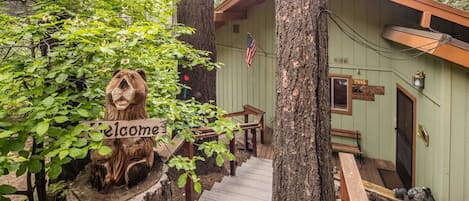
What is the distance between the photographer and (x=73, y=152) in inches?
69.5

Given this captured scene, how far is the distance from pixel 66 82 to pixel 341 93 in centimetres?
723

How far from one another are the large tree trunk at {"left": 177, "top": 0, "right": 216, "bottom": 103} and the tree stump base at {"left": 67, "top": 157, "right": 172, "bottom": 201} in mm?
3504

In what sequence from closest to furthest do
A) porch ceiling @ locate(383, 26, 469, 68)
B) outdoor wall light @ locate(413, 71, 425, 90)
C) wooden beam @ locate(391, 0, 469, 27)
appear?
porch ceiling @ locate(383, 26, 469, 68) → wooden beam @ locate(391, 0, 469, 27) → outdoor wall light @ locate(413, 71, 425, 90)

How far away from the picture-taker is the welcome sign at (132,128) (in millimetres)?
2045

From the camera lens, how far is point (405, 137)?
6.85 meters

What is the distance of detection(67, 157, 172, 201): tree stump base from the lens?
2236 mm

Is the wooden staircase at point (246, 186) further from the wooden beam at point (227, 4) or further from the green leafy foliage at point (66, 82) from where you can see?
the wooden beam at point (227, 4)

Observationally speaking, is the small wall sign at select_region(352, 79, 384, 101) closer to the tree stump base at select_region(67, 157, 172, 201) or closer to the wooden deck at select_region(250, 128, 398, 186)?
the wooden deck at select_region(250, 128, 398, 186)

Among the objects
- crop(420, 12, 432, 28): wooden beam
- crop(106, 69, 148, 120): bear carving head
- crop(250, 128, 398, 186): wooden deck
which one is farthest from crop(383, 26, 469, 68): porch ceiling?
crop(106, 69, 148, 120): bear carving head

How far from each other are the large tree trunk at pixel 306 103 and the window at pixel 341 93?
5.31 metres

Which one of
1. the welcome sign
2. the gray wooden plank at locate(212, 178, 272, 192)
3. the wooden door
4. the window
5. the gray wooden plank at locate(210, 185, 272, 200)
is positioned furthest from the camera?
the window

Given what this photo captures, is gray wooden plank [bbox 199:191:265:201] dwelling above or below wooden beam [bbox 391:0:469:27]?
below

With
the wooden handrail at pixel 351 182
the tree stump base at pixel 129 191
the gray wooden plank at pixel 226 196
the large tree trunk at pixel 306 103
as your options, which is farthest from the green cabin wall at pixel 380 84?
the tree stump base at pixel 129 191

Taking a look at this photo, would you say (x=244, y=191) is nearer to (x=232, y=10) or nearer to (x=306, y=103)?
(x=306, y=103)
